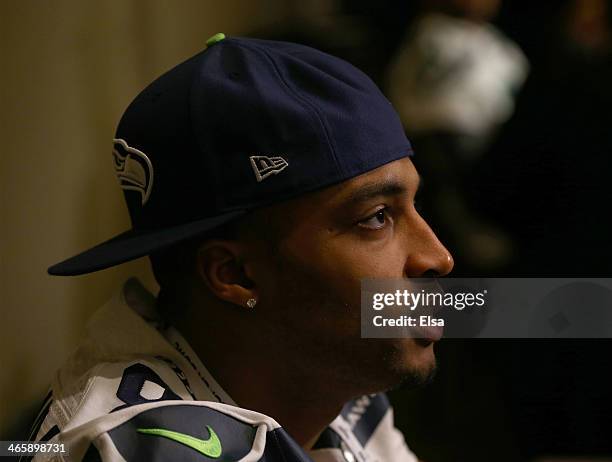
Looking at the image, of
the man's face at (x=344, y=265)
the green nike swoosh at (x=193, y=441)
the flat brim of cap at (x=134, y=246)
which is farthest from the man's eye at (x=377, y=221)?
the green nike swoosh at (x=193, y=441)

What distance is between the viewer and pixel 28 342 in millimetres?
912

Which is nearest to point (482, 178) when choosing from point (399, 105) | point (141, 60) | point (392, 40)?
point (399, 105)

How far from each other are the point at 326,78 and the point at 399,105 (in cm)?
20

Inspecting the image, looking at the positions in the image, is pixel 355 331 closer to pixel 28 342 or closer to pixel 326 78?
pixel 326 78

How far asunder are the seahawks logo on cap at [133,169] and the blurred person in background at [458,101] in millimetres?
282

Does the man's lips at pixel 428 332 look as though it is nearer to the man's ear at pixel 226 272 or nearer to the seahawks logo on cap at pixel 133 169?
the man's ear at pixel 226 272

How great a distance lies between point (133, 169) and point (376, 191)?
0.21 m

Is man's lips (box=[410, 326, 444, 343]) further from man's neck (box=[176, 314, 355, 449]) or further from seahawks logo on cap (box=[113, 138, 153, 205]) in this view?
seahawks logo on cap (box=[113, 138, 153, 205])

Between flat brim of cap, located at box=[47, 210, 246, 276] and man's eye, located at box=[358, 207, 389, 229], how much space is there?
10 centimetres

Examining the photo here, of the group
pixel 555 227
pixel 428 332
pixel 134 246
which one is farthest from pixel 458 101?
pixel 134 246

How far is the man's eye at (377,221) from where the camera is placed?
76 cm

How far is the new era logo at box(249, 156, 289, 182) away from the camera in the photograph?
0.73m

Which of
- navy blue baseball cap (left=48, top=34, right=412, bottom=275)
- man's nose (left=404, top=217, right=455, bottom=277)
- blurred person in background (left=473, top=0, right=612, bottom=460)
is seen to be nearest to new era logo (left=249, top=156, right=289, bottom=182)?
navy blue baseball cap (left=48, top=34, right=412, bottom=275)

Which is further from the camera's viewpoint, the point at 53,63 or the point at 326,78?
the point at 53,63
